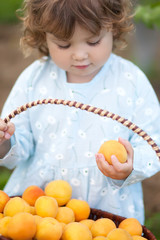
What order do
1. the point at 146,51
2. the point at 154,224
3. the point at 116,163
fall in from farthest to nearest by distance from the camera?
1. the point at 146,51
2. the point at 154,224
3. the point at 116,163

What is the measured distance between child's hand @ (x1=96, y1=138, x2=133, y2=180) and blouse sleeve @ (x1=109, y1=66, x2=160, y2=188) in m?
0.08

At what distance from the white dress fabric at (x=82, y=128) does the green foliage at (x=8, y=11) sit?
4.60 metres

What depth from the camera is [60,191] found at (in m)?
1.48

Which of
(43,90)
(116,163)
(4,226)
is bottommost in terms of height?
(4,226)

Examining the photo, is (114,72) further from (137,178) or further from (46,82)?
(137,178)

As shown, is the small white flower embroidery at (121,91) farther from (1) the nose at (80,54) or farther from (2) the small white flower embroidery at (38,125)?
(2) the small white flower embroidery at (38,125)

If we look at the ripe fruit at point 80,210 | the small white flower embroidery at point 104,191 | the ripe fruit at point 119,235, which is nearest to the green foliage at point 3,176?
the small white flower embroidery at point 104,191

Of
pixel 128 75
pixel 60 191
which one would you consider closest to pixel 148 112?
pixel 128 75

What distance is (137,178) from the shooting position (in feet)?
4.94

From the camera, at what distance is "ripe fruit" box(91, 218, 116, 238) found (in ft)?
4.38

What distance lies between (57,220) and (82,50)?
64cm

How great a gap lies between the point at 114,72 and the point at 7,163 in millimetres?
617

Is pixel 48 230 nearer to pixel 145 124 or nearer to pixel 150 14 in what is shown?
pixel 145 124

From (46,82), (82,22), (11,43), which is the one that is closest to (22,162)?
(46,82)
